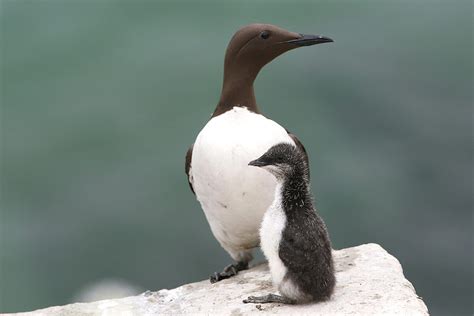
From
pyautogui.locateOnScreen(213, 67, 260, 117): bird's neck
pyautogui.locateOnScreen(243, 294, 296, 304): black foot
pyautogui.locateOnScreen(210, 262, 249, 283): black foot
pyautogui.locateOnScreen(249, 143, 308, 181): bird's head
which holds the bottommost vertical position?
pyautogui.locateOnScreen(210, 262, 249, 283): black foot

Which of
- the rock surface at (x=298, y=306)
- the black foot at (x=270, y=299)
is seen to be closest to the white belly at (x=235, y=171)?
the rock surface at (x=298, y=306)

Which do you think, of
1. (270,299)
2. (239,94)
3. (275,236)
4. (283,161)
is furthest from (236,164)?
(270,299)

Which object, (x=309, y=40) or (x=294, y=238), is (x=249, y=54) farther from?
(x=294, y=238)

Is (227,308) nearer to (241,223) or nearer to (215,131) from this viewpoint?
(241,223)

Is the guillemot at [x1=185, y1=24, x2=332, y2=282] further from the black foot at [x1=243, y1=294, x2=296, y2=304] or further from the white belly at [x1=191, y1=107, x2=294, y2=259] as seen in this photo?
the black foot at [x1=243, y1=294, x2=296, y2=304]

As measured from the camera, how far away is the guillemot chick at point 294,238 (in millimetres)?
4742

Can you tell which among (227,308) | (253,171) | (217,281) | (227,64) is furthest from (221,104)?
(227,308)

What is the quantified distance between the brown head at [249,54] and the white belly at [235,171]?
107mm

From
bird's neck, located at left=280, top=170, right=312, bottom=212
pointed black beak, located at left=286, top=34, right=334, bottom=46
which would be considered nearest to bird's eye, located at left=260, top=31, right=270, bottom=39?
pointed black beak, located at left=286, top=34, right=334, bottom=46

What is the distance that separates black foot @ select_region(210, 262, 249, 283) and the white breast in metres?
1.11

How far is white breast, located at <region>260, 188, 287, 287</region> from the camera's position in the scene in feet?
15.7

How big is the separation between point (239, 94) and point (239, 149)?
1.69ft

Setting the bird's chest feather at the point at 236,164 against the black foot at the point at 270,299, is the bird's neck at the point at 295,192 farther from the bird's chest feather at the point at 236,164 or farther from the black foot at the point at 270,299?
the bird's chest feather at the point at 236,164

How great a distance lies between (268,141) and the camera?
223 inches
